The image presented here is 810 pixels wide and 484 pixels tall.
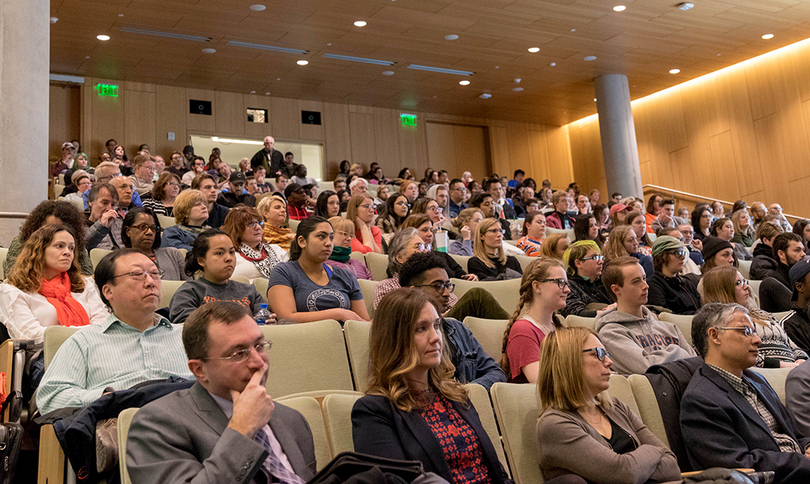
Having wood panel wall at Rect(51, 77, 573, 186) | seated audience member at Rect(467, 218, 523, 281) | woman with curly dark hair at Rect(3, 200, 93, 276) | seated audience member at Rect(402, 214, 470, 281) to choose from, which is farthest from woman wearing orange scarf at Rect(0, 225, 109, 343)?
wood panel wall at Rect(51, 77, 573, 186)

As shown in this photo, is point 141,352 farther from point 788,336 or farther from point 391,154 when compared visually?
point 391,154

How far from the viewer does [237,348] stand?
64.3 inches

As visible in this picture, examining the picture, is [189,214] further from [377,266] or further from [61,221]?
[377,266]

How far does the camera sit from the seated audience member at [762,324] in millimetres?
3240

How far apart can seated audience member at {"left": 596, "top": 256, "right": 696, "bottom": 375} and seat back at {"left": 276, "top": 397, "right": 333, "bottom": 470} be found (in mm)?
1472

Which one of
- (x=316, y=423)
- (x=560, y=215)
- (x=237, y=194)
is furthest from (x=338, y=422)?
(x=560, y=215)

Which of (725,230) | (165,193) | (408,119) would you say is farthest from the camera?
(408,119)

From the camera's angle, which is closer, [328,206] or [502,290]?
[502,290]

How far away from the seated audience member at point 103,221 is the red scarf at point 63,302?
45.2 inches

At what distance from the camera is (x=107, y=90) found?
1181 cm

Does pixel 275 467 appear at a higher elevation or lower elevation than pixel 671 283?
lower

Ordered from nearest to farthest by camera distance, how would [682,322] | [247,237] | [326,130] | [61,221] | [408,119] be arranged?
1. [682,322]
2. [61,221]
3. [247,237]
4. [326,130]
5. [408,119]

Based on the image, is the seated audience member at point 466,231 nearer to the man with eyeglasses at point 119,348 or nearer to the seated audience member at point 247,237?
the seated audience member at point 247,237

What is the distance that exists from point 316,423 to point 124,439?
19.8 inches
